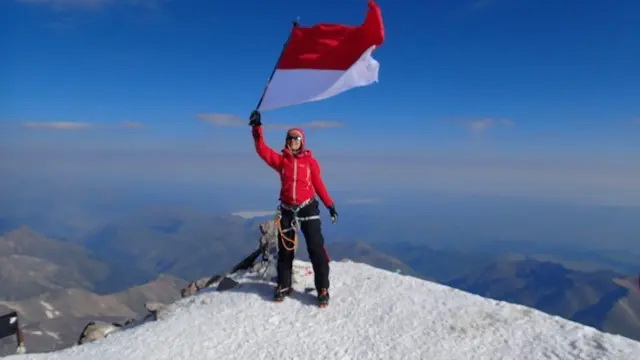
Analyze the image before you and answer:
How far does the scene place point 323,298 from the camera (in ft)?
32.4

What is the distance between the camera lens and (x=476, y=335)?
8727 mm

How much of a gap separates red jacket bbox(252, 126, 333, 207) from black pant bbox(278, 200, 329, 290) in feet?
0.95

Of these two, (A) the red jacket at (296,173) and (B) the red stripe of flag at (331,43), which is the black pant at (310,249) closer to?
(A) the red jacket at (296,173)

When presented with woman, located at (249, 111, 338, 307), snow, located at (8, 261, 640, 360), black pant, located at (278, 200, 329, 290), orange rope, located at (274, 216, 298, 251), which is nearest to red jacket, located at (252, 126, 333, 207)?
woman, located at (249, 111, 338, 307)

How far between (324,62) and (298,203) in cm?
330

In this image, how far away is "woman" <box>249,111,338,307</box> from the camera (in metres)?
9.91

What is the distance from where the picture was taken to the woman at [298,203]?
9.91 meters

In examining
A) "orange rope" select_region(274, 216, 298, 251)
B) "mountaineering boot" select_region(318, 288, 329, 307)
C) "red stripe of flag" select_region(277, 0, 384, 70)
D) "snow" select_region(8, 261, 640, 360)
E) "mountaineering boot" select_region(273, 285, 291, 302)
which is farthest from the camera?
"orange rope" select_region(274, 216, 298, 251)

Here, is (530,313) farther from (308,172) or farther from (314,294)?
(308,172)

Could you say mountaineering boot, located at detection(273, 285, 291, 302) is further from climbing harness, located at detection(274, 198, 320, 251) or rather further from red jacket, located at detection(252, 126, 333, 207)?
red jacket, located at detection(252, 126, 333, 207)

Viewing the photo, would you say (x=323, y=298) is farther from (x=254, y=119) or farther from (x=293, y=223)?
(x=254, y=119)

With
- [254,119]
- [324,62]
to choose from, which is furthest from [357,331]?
[324,62]

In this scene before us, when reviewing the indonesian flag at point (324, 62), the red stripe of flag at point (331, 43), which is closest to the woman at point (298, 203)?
the indonesian flag at point (324, 62)

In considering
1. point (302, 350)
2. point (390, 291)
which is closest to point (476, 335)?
point (390, 291)
